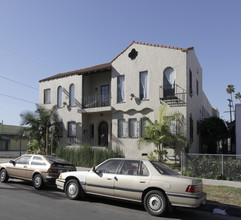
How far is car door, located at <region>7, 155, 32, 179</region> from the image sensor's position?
10453 mm

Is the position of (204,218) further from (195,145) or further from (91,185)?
(195,145)

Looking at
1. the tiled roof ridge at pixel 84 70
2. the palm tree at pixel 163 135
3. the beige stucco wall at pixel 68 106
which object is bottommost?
the palm tree at pixel 163 135

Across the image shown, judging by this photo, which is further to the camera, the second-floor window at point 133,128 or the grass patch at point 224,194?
the second-floor window at point 133,128

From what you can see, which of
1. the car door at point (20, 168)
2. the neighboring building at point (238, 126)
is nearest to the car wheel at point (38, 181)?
the car door at point (20, 168)

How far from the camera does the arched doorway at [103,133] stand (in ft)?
68.8

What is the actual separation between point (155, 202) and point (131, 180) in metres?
0.86

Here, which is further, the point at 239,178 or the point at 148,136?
the point at 148,136

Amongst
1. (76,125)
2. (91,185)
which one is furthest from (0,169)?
(76,125)

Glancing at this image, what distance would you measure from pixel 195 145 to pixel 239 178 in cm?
685

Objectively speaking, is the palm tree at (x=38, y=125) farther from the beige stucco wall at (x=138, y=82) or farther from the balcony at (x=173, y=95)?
the balcony at (x=173, y=95)

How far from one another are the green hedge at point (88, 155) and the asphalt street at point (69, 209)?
7.55 metres

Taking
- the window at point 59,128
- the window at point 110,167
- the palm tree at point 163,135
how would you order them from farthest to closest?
the window at point 59,128, the palm tree at point 163,135, the window at point 110,167

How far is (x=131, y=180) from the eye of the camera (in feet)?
23.2

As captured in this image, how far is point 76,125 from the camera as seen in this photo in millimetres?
21359
